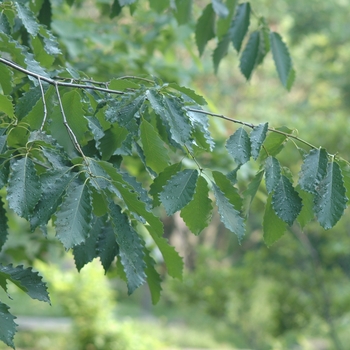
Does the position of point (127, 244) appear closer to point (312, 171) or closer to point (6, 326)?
point (6, 326)

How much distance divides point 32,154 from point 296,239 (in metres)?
5.67

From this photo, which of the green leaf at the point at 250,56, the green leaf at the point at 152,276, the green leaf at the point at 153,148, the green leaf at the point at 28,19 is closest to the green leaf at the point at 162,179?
the green leaf at the point at 153,148

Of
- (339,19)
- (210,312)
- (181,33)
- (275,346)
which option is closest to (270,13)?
(339,19)

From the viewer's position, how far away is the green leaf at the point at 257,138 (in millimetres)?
1148

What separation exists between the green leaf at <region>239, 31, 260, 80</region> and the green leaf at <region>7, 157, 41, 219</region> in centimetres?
98

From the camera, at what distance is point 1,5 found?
4.62ft

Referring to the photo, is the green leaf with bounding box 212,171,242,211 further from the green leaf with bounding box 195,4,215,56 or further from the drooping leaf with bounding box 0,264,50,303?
the green leaf with bounding box 195,4,215,56

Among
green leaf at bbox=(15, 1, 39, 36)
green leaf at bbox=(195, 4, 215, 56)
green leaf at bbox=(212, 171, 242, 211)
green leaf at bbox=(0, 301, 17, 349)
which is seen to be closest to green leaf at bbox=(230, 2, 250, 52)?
green leaf at bbox=(195, 4, 215, 56)

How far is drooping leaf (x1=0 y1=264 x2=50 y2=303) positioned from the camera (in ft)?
3.45

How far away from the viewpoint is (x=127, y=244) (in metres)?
1.02

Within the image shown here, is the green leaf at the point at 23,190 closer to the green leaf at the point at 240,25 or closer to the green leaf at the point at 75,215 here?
the green leaf at the point at 75,215

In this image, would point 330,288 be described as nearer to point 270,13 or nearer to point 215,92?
point 270,13

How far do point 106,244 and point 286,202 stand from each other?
1.19 feet

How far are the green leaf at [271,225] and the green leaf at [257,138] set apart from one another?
129mm
